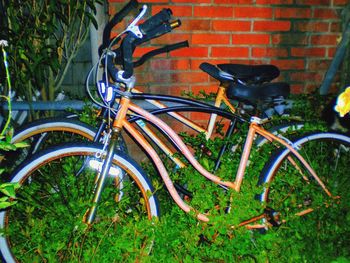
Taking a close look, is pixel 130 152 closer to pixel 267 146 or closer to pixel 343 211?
pixel 267 146

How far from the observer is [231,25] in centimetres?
271

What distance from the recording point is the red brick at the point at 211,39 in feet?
8.83

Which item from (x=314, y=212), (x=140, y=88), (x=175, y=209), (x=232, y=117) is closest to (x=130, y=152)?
(x=140, y=88)

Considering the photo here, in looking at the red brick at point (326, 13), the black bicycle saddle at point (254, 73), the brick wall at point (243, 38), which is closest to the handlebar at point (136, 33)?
the black bicycle saddle at point (254, 73)

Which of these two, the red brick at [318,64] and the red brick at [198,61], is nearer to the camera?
the red brick at [198,61]

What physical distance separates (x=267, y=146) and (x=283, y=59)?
0.95 metres

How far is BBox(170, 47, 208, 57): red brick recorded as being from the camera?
2701 millimetres

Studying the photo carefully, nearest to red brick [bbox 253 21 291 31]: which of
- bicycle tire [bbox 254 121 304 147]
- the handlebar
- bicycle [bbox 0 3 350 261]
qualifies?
bicycle tire [bbox 254 121 304 147]

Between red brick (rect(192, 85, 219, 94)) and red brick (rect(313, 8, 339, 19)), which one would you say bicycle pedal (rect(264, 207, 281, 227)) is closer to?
red brick (rect(192, 85, 219, 94))

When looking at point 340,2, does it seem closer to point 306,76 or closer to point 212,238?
point 306,76

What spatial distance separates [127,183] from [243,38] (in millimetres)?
1579

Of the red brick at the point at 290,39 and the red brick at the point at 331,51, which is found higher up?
the red brick at the point at 290,39

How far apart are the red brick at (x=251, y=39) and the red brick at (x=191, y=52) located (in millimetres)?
265

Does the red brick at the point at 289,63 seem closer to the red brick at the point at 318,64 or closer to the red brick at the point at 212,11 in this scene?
the red brick at the point at 318,64
